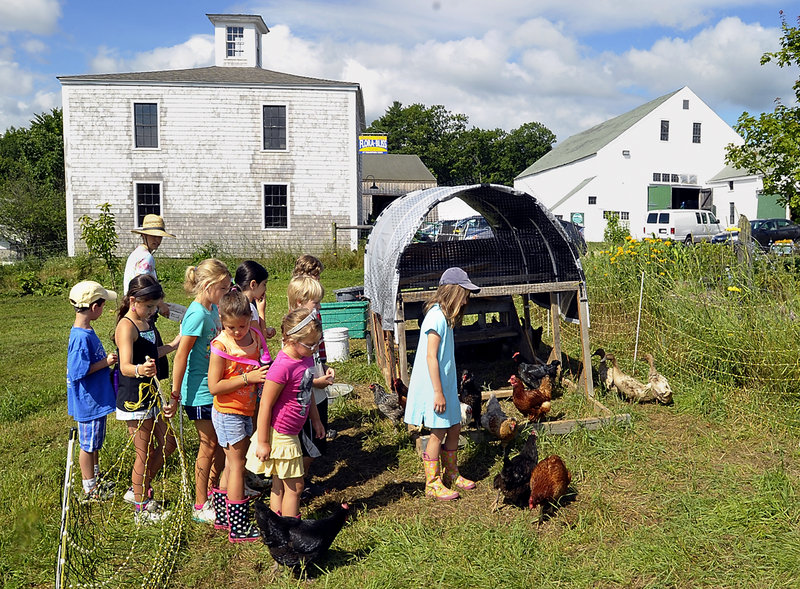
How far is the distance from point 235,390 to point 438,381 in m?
1.39

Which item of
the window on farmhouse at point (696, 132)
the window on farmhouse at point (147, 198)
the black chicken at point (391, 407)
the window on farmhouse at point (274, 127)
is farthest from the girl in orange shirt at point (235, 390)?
the window on farmhouse at point (696, 132)

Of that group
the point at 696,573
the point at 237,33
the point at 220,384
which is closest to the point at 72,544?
the point at 220,384

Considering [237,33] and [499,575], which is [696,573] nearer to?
[499,575]

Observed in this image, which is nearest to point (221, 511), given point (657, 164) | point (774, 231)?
point (774, 231)

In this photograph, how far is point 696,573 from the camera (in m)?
3.41

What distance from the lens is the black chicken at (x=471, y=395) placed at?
564 centimetres

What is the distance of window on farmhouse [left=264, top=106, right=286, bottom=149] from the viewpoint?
66.8ft

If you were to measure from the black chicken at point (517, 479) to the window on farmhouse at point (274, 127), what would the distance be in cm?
1791

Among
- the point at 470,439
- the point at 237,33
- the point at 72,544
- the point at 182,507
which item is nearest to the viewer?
the point at 72,544

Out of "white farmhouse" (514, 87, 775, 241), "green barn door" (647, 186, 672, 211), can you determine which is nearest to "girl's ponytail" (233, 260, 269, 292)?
"white farmhouse" (514, 87, 775, 241)

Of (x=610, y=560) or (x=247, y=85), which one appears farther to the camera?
(x=247, y=85)

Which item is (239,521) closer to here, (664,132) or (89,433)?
(89,433)

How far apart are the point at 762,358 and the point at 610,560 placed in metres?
3.35

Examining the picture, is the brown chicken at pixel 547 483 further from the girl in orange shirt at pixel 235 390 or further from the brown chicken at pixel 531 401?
the girl in orange shirt at pixel 235 390
